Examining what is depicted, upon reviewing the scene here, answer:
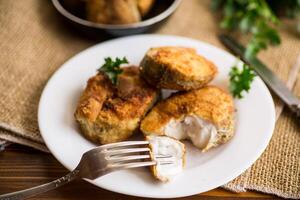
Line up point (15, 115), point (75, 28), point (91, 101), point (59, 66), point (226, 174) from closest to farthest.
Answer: point (226, 174), point (91, 101), point (15, 115), point (59, 66), point (75, 28)

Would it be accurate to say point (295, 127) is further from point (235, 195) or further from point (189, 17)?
point (189, 17)

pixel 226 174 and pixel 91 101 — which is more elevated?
pixel 91 101

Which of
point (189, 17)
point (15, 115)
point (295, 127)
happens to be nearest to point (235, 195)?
point (295, 127)

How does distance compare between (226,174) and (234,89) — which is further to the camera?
(234,89)

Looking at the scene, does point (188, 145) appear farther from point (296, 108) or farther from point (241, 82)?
point (296, 108)

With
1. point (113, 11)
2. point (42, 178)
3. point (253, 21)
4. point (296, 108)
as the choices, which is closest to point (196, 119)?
point (296, 108)

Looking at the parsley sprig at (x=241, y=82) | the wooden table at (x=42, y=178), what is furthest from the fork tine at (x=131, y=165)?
the parsley sprig at (x=241, y=82)
